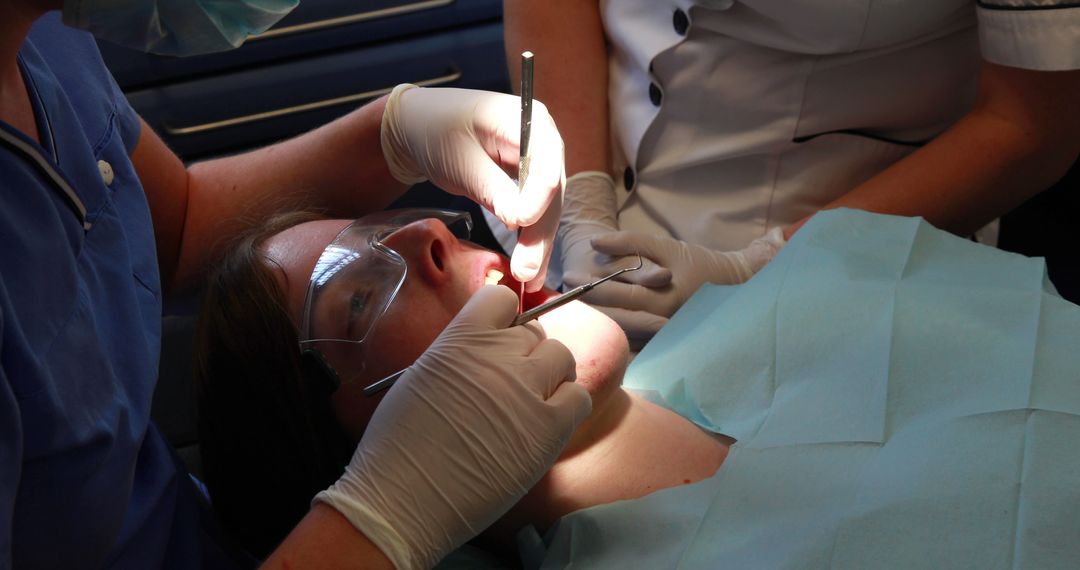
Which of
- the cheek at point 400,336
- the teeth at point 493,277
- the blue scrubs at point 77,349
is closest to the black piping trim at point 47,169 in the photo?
the blue scrubs at point 77,349

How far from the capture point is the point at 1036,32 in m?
1.41

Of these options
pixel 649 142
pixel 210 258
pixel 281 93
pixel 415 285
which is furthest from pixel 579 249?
pixel 281 93

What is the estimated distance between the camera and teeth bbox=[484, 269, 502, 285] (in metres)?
1.35

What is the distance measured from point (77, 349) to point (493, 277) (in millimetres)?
575

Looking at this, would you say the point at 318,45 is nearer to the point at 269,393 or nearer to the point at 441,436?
the point at 269,393

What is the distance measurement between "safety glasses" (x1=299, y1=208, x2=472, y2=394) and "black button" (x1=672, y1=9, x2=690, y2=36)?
771 millimetres

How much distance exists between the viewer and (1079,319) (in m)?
1.30

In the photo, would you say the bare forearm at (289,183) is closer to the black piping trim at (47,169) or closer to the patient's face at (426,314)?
the patient's face at (426,314)

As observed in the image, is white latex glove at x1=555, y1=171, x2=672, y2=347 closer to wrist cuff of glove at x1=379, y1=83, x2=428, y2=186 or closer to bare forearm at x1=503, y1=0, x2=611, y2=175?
bare forearm at x1=503, y1=0, x2=611, y2=175

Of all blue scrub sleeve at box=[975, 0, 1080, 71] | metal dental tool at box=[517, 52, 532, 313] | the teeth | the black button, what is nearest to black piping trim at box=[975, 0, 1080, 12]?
blue scrub sleeve at box=[975, 0, 1080, 71]

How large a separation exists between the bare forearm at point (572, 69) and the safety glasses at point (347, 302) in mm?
691

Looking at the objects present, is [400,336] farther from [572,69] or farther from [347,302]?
[572,69]

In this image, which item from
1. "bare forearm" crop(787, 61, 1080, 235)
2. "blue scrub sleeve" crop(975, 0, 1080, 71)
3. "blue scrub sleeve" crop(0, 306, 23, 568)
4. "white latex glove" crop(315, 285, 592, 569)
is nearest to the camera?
"blue scrub sleeve" crop(0, 306, 23, 568)

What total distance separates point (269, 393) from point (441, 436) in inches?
13.5
